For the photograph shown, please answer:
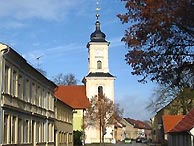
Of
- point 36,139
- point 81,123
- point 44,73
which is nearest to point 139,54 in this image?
point 36,139

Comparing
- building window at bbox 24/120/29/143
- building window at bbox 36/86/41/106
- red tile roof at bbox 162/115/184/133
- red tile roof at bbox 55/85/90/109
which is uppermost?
red tile roof at bbox 55/85/90/109

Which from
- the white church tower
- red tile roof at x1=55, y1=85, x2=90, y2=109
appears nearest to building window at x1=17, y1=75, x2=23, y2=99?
the white church tower

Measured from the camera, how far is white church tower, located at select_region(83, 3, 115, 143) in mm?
93500

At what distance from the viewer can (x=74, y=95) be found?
98625 mm

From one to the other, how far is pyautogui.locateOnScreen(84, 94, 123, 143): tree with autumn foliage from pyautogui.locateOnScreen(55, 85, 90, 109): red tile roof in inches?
464

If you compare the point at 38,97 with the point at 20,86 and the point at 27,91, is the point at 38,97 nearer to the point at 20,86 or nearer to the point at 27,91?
the point at 27,91

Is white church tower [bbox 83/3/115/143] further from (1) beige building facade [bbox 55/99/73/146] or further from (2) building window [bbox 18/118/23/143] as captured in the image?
(2) building window [bbox 18/118/23/143]

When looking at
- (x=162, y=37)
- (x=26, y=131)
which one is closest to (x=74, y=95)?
(x=26, y=131)

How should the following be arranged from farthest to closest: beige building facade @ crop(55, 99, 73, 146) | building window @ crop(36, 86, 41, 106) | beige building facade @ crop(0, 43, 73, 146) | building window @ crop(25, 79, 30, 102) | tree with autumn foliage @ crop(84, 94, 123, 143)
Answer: tree with autumn foliage @ crop(84, 94, 123, 143) → beige building facade @ crop(55, 99, 73, 146) → building window @ crop(36, 86, 41, 106) → building window @ crop(25, 79, 30, 102) → beige building facade @ crop(0, 43, 73, 146)

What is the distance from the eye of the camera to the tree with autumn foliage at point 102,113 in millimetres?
77562

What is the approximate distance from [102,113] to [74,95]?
71.5 ft

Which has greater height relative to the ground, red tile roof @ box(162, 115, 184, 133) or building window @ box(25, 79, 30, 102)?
building window @ box(25, 79, 30, 102)

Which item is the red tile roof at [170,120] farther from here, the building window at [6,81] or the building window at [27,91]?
the building window at [6,81]

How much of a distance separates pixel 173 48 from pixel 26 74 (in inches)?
652
